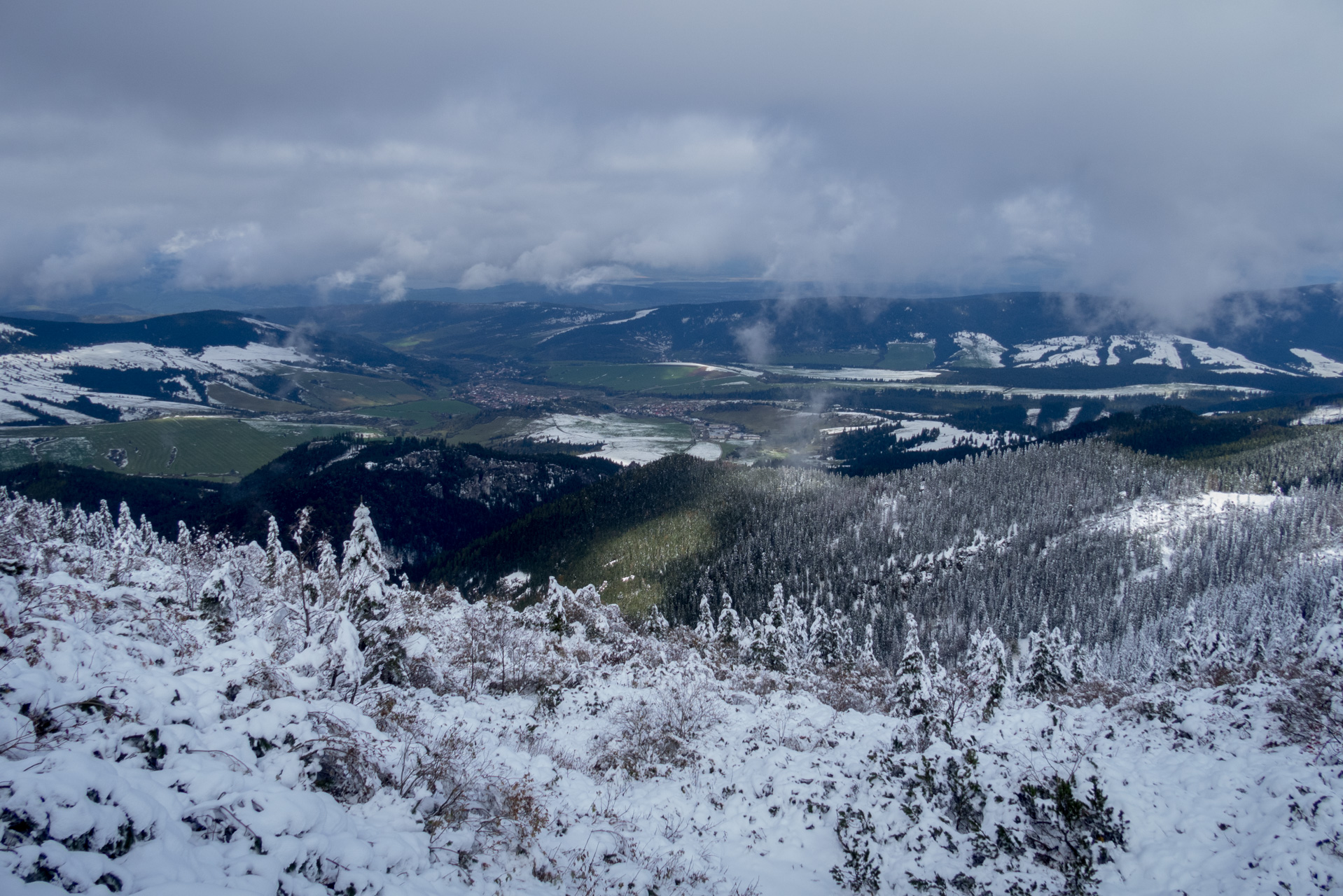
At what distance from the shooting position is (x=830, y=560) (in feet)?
465

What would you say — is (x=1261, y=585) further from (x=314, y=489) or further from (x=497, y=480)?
(x=314, y=489)

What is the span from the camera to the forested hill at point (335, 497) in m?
152

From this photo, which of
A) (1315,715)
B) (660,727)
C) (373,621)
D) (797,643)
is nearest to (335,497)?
(797,643)

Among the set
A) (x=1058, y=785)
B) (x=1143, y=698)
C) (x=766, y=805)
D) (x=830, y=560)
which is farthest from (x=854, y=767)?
(x=830, y=560)

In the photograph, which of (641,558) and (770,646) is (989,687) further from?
(641,558)

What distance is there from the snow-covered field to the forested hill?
138 metres

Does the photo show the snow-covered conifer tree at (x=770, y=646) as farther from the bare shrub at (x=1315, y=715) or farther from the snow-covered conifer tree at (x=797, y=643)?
the bare shrub at (x=1315, y=715)

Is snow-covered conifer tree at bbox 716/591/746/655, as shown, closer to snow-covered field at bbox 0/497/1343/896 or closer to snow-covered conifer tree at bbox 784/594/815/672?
snow-covered conifer tree at bbox 784/594/815/672

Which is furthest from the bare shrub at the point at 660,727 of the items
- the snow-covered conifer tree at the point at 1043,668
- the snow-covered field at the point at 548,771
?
the snow-covered conifer tree at the point at 1043,668

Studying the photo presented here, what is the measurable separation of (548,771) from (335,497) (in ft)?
563

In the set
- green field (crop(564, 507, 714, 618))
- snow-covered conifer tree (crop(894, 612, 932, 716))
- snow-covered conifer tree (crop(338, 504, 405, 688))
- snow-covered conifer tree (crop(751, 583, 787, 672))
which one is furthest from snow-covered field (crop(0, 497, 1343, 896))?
green field (crop(564, 507, 714, 618))

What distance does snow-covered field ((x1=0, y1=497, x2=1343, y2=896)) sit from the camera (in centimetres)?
926

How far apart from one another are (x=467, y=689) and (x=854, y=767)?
1613 centimetres

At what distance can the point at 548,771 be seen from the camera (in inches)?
720
